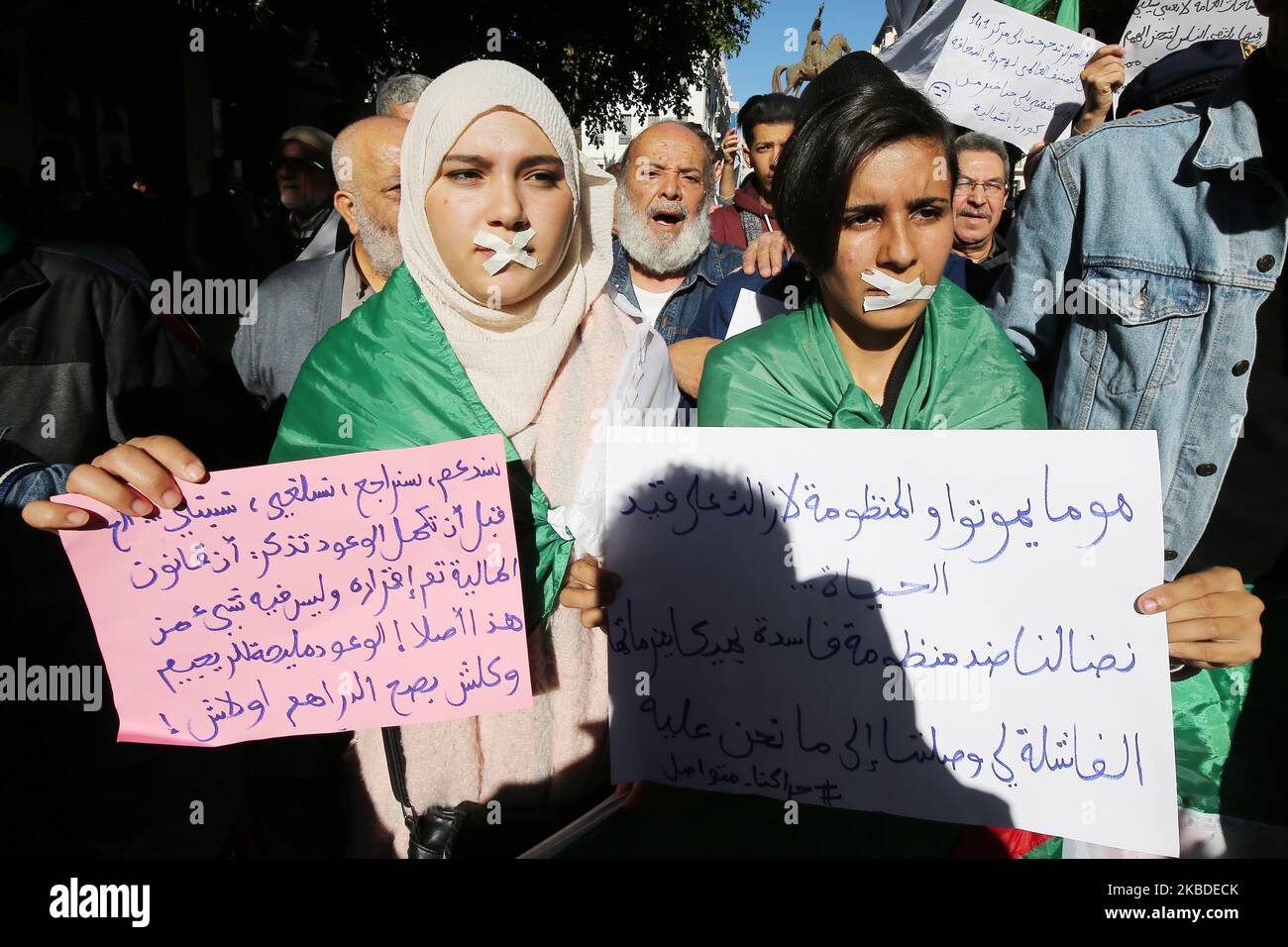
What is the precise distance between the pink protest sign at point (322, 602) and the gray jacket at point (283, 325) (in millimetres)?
1406

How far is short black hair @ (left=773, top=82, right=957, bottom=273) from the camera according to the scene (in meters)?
1.61

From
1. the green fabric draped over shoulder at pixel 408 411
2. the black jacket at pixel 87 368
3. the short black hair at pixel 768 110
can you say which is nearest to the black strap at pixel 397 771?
the green fabric draped over shoulder at pixel 408 411

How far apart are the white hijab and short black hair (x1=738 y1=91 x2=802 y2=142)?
104 inches

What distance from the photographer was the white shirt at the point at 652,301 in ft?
12.0

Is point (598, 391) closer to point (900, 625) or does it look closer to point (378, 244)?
point (900, 625)

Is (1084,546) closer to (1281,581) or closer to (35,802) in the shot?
(1281,581)

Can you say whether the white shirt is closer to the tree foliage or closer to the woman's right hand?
the woman's right hand

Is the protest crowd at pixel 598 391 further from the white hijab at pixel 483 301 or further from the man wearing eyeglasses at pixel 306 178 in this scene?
the man wearing eyeglasses at pixel 306 178

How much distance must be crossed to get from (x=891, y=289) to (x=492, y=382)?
2.85ft

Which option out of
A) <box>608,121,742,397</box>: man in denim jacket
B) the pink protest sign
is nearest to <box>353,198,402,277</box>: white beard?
<box>608,121,742,397</box>: man in denim jacket

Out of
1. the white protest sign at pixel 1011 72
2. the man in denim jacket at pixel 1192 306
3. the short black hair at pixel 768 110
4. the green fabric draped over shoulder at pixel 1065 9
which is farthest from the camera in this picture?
the short black hair at pixel 768 110

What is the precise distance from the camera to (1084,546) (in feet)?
4.61

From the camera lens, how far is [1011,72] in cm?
330

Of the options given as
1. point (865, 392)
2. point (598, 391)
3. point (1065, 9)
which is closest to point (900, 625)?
point (865, 392)
